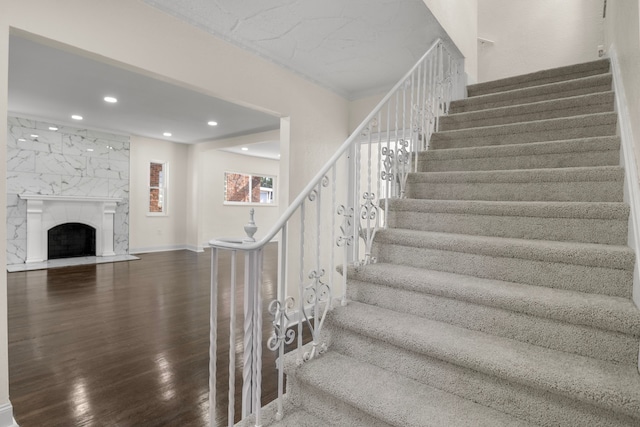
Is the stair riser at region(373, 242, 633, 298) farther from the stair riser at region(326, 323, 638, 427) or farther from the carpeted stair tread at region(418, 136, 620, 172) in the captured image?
the carpeted stair tread at region(418, 136, 620, 172)

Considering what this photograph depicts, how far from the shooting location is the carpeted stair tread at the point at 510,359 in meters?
1.08

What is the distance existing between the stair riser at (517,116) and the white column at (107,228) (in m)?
6.96

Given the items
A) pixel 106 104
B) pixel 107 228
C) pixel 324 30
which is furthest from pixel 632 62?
pixel 107 228

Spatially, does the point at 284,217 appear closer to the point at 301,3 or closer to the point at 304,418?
the point at 304,418

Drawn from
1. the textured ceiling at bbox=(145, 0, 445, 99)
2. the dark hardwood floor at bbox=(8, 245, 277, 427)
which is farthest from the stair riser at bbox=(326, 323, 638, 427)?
the textured ceiling at bbox=(145, 0, 445, 99)

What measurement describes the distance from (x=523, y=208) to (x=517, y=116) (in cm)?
143

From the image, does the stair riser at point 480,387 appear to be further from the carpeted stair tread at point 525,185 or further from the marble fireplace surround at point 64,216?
the marble fireplace surround at point 64,216

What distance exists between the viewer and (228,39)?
2898 mm

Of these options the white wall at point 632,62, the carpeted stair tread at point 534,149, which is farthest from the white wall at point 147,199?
the white wall at point 632,62

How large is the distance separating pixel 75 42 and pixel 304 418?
8.34 ft

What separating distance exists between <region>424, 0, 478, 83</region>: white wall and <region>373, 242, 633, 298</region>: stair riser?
6.59ft

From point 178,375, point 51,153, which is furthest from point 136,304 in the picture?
point 51,153

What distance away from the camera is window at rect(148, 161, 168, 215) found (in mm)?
8070

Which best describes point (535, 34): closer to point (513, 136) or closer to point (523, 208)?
point (513, 136)
